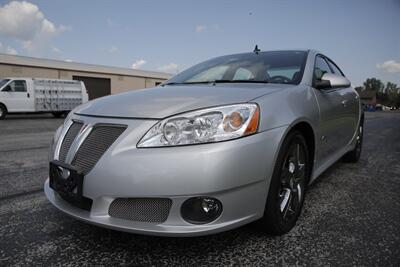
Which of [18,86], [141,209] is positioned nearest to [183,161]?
[141,209]

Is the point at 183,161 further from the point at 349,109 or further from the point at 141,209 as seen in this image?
the point at 349,109

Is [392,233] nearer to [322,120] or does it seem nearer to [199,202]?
[322,120]

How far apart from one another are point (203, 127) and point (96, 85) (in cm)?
2937

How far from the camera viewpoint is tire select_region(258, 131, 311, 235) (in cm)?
197

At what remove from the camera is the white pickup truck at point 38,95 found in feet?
46.8

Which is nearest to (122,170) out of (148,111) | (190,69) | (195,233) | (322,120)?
(148,111)

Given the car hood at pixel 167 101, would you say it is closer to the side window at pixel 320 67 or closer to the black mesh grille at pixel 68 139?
the black mesh grille at pixel 68 139

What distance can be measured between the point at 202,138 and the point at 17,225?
1.58 metres

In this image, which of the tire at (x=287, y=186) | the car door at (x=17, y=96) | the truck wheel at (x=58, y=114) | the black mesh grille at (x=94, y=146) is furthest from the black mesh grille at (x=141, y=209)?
the truck wheel at (x=58, y=114)

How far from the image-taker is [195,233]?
1.68m

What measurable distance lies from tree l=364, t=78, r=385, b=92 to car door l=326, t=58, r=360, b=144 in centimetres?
13486

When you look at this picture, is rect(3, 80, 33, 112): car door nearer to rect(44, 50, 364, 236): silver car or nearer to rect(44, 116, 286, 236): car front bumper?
rect(44, 50, 364, 236): silver car

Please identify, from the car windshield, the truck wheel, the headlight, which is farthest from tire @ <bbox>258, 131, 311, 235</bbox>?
the truck wheel

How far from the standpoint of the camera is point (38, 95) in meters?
15.2
